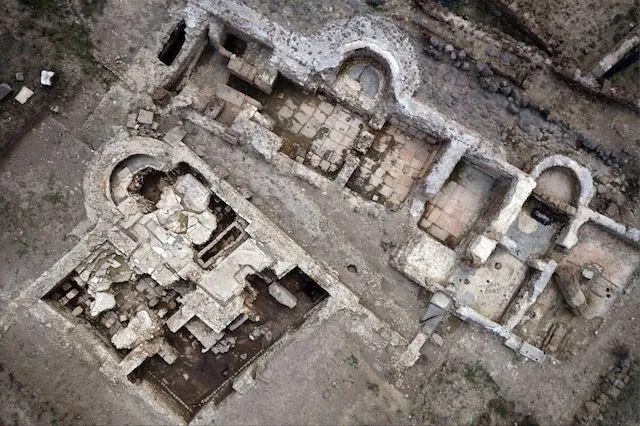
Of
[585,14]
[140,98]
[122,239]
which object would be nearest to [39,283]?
[122,239]

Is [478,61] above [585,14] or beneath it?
beneath

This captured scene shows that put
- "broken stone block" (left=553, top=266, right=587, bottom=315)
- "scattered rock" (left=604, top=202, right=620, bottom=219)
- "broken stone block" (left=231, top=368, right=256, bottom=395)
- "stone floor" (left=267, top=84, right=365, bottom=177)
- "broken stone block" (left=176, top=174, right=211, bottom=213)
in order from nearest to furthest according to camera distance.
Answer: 1. "broken stone block" (left=231, top=368, right=256, bottom=395)
2. "broken stone block" (left=176, top=174, right=211, bottom=213)
3. "broken stone block" (left=553, top=266, right=587, bottom=315)
4. "scattered rock" (left=604, top=202, right=620, bottom=219)
5. "stone floor" (left=267, top=84, right=365, bottom=177)

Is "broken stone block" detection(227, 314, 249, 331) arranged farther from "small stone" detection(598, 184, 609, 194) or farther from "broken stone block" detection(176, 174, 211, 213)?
"small stone" detection(598, 184, 609, 194)

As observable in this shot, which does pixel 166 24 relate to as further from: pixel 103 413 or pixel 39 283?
pixel 103 413

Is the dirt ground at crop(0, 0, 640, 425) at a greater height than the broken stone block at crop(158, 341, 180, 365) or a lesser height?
greater

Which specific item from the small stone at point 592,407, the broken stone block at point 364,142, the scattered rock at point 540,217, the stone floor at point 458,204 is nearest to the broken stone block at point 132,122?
the broken stone block at point 364,142

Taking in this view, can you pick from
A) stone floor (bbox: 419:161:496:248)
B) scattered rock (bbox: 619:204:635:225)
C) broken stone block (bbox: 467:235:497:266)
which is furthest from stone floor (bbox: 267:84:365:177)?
scattered rock (bbox: 619:204:635:225)
